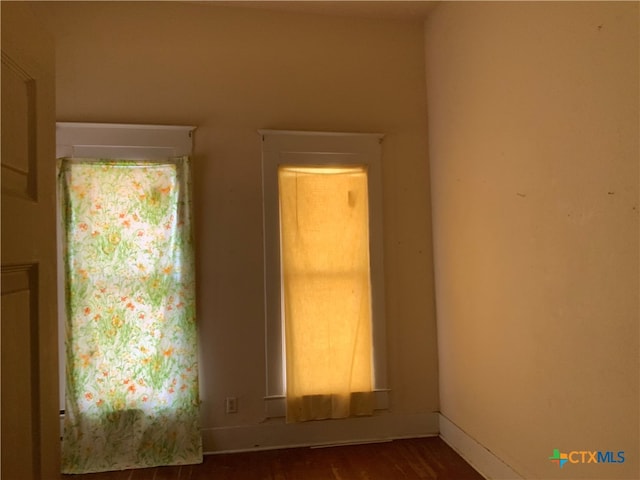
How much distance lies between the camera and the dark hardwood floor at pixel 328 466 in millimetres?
2445

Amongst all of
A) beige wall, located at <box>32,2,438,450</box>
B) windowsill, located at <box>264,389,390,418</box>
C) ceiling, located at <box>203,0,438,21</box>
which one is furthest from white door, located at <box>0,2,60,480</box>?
ceiling, located at <box>203,0,438,21</box>

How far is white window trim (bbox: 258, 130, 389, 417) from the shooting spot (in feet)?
9.27

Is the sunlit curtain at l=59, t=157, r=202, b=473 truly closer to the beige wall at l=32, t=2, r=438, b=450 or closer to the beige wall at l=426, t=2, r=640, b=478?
the beige wall at l=32, t=2, r=438, b=450

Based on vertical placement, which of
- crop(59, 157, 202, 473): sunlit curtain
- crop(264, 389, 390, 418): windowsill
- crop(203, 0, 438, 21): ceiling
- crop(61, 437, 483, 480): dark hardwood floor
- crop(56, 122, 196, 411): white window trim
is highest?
crop(203, 0, 438, 21): ceiling

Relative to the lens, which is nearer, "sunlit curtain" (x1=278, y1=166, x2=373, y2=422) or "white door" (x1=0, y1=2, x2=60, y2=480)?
"white door" (x1=0, y1=2, x2=60, y2=480)

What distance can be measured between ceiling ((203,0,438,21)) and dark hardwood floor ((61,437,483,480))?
316 centimetres

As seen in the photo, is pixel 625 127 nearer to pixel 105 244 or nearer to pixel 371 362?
pixel 371 362

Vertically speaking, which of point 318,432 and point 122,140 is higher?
point 122,140

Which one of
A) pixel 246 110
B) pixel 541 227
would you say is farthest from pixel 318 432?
pixel 246 110

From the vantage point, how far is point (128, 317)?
262 cm

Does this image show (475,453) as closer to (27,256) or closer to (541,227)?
(541,227)

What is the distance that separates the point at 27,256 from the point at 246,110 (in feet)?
7.40

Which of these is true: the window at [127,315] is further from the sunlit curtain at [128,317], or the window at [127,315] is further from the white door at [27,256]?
the white door at [27,256]

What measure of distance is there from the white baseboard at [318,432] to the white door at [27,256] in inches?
76.1
